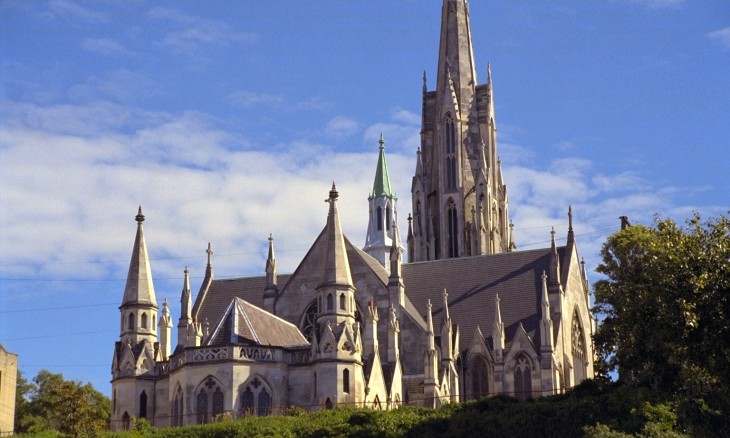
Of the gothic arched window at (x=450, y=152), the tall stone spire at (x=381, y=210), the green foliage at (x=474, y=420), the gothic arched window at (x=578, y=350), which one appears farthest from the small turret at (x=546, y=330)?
the tall stone spire at (x=381, y=210)

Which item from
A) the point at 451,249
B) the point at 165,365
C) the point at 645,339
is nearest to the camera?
the point at 645,339

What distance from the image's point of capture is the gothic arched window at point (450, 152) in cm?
10338

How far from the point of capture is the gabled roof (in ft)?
217

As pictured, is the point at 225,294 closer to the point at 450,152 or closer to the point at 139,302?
the point at 139,302

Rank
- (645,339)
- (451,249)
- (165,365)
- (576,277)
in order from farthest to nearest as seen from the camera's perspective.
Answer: (451,249) < (576,277) < (165,365) < (645,339)

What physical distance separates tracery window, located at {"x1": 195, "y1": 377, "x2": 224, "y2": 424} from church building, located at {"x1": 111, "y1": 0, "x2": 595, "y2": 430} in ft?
0.15

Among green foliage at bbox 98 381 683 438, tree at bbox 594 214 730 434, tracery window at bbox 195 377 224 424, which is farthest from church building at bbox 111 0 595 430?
tree at bbox 594 214 730 434

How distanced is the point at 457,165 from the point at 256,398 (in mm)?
41834

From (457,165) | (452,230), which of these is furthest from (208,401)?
(457,165)

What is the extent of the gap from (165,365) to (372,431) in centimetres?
1544

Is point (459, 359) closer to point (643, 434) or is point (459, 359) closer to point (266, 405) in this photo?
point (266, 405)

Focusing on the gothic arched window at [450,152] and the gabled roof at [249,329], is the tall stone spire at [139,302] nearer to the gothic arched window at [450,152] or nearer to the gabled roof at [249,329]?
the gabled roof at [249,329]

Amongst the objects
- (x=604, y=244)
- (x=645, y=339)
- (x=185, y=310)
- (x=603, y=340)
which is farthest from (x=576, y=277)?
(x=645, y=339)

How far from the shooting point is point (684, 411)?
48281 mm
